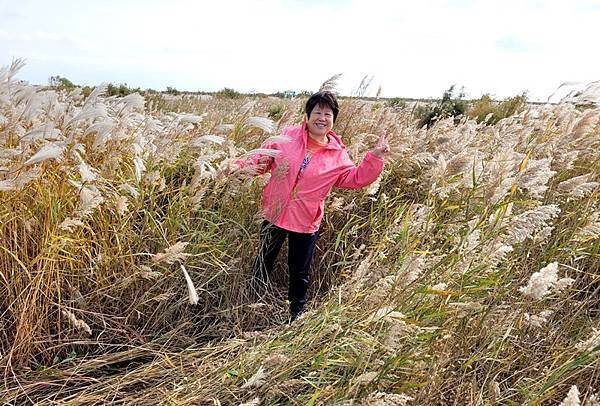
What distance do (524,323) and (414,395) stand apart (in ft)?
2.19

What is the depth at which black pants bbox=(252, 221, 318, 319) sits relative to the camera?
3002 millimetres

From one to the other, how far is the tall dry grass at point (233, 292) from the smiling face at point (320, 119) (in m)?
0.44

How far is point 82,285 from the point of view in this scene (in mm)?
2436

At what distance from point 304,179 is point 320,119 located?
0.42 metres

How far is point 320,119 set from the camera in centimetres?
312

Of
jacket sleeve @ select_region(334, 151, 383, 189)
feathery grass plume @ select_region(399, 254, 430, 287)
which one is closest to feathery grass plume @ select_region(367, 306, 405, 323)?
feathery grass plume @ select_region(399, 254, 430, 287)

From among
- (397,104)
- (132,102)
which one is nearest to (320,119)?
(132,102)

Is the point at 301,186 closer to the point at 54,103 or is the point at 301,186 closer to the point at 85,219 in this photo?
the point at 85,219

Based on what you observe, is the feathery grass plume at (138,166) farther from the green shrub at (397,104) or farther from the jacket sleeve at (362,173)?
the green shrub at (397,104)

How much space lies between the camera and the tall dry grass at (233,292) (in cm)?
188

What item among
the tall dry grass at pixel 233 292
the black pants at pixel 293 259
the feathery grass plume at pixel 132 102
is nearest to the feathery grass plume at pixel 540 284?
the tall dry grass at pixel 233 292

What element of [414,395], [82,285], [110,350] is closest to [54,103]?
[82,285]

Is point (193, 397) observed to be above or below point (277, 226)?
below

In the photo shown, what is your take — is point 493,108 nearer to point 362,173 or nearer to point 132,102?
point 362,173
